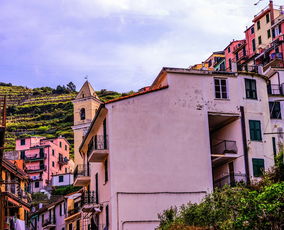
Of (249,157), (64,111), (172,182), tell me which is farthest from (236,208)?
(64,111)

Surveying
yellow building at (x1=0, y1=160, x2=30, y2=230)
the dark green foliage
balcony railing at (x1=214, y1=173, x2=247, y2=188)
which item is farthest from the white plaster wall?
the dark green foliage

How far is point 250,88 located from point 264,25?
47.2 meters

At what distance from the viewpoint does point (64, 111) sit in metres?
192

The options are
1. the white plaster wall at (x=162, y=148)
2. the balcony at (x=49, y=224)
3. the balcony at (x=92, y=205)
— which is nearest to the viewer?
the white plaster wall at (x=162, y=148)

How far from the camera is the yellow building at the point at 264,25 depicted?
84188 millimetres

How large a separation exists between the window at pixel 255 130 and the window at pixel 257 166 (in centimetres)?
162

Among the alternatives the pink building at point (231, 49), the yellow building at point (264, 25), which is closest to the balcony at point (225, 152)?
the yellow building at point (264, 25)

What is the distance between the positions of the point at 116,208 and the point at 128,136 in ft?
16.2

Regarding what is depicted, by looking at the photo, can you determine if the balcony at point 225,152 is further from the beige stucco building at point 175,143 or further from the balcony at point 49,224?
the balcony at point 49,224

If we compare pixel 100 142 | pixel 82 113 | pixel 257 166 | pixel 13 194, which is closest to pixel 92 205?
pixel 100 142

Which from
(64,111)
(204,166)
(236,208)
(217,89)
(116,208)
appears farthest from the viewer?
(64,111)

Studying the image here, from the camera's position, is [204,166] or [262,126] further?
[262,126]

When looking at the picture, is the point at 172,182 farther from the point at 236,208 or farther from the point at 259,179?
the point at 236,208

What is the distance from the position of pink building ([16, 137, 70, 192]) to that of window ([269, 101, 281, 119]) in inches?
2742
